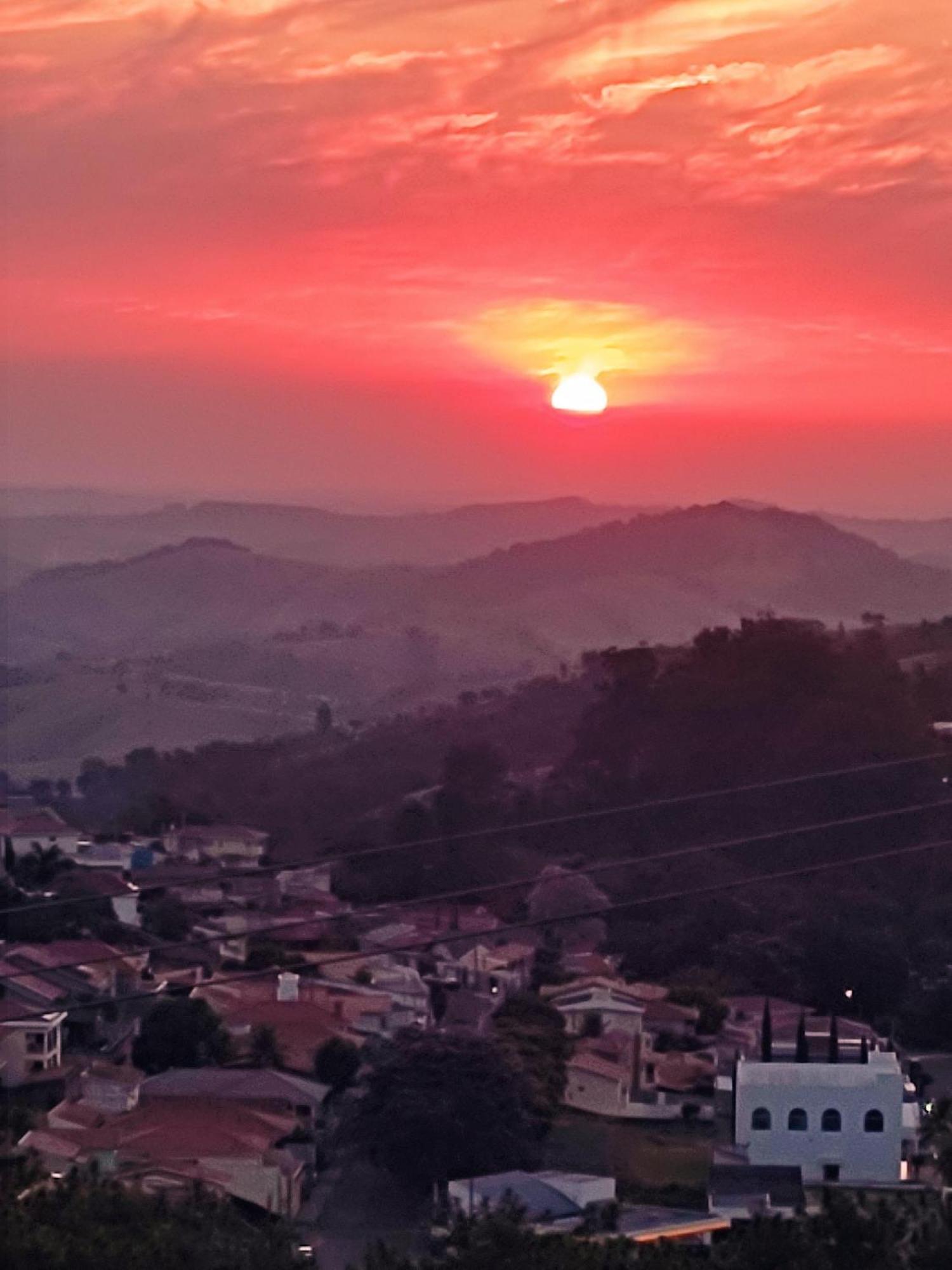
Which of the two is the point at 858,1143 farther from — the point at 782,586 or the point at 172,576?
the point at 172,576

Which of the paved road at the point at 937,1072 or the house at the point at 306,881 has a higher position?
the house at the point at 306,881

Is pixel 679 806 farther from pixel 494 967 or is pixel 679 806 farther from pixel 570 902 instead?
pixel 494 967

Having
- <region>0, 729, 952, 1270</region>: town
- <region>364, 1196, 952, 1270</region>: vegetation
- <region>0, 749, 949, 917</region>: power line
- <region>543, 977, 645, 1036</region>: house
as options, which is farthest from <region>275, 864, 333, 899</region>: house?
<region>364, 1196, 952, 1270</region>: vegetation

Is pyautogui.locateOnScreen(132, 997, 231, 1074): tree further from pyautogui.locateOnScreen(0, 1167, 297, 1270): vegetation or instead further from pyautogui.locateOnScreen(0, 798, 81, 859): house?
pyautogui.locateOnScreen(0, 798, 81, 859): house

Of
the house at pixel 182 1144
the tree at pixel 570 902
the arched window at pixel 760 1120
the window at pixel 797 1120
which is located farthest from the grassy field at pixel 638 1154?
the tree at pixel 570 902

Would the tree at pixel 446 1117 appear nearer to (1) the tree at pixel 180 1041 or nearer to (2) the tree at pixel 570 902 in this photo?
(1) the tree at pixel 180 1041

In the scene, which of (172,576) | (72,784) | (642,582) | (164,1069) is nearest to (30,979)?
(164,1069)

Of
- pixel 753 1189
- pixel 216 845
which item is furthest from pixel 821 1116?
pixel 216 845
